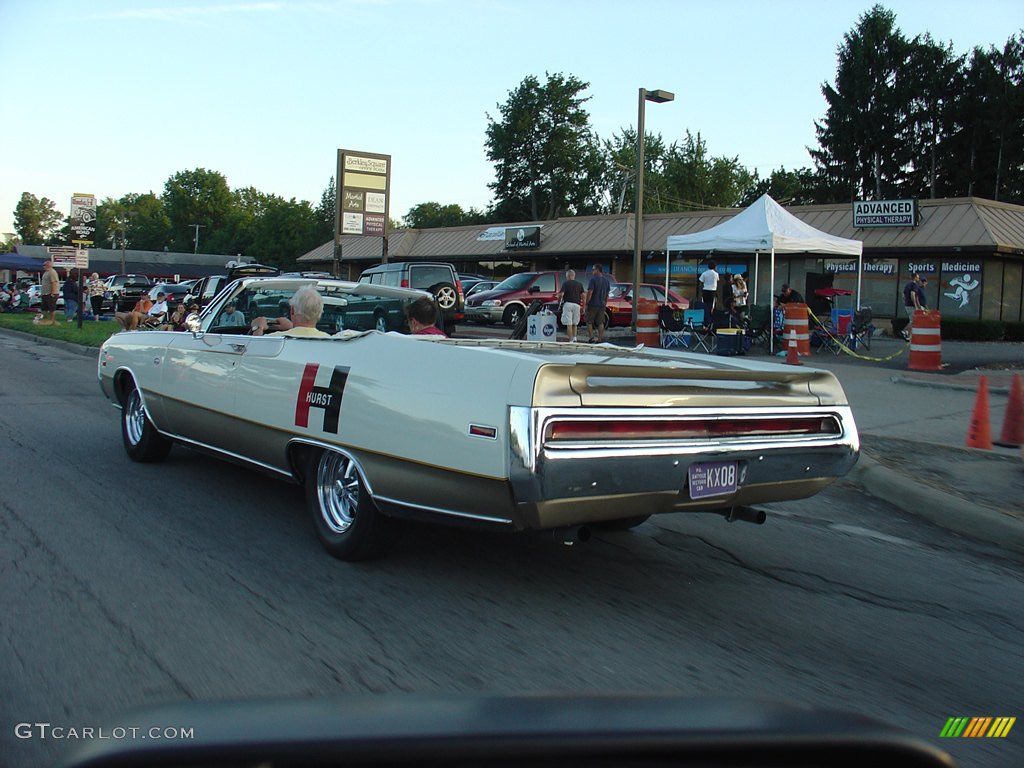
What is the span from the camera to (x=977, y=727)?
3.16 metres

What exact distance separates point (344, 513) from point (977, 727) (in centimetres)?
293

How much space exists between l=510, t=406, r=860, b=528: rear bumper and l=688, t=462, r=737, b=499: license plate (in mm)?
30

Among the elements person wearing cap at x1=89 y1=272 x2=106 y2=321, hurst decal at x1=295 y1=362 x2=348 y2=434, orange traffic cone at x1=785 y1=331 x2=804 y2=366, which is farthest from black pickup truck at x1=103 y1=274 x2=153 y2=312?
hurst decal at x1=295 y1=362 x2=348 y2=434

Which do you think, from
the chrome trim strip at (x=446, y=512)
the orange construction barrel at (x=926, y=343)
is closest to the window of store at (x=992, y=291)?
the orange construction barrel at (x=926, y=343)

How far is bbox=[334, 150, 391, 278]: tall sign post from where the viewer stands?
80.6ft

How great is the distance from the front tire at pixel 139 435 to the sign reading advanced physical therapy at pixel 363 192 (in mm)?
17709

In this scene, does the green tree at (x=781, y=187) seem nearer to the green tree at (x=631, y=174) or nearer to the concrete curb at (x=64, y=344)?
the green tree at (x=631, y=174)

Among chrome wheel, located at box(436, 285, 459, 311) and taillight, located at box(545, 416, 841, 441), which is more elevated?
chrome wheel, located at box(436, 285, 459, 311)

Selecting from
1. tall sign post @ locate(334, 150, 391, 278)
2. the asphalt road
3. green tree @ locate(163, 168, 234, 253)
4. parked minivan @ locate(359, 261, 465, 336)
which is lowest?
the asphalt road

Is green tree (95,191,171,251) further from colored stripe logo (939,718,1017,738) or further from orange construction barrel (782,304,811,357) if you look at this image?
colored stripe logo (939,718,1017,738)

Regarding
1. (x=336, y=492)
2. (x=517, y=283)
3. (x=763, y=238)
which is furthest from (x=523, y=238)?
(x=336, y=492)

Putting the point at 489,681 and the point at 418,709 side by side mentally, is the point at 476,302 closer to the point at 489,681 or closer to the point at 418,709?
the point at 489,681

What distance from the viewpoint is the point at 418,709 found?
3.86 ft

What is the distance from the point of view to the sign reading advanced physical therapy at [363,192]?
2459 cm
